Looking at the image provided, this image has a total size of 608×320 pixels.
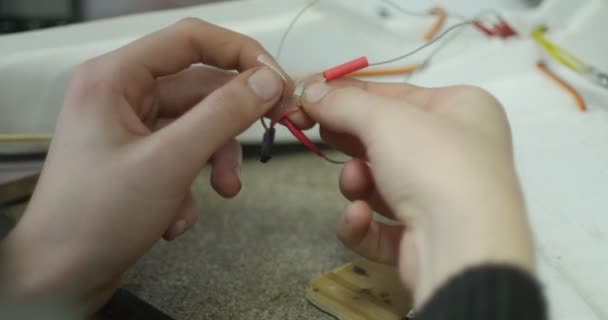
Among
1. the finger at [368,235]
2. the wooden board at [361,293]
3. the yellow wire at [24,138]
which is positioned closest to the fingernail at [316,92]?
the finger at [368,235]

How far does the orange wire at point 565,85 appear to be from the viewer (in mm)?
817

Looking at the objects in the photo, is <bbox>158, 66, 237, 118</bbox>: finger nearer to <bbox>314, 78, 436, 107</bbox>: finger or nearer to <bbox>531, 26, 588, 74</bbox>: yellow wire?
<bbox>314, 78, 436, 107</bbox>: finger

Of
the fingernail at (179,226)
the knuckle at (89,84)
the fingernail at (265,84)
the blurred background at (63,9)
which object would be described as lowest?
the fingernail at (179,226)

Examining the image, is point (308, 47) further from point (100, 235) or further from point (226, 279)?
point (100, 235)

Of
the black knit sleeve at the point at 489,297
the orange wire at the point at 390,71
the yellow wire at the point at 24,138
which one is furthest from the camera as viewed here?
the orange wire at the point at 390,71

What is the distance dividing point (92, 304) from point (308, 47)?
1.70ft

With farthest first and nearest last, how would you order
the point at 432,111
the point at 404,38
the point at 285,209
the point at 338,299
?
1. the point at 404,38
2. the point at 285,209
3. the point at 338,299
4. the point at 432,111

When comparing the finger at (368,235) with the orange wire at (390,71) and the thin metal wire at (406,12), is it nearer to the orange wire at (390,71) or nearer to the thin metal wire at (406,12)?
the orange wire at (390,71)

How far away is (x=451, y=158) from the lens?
42 centimetres

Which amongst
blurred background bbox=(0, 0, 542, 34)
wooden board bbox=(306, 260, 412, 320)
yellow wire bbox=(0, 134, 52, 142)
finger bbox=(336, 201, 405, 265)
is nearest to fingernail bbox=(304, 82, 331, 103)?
finger bbox=(336, 201, 405, 265)

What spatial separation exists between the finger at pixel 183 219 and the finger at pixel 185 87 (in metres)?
0.12

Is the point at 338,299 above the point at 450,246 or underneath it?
underneath

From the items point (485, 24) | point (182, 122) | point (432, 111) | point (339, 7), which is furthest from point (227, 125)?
point (485, 24)

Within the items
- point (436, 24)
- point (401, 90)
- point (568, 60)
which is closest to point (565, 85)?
point (568, 60)
